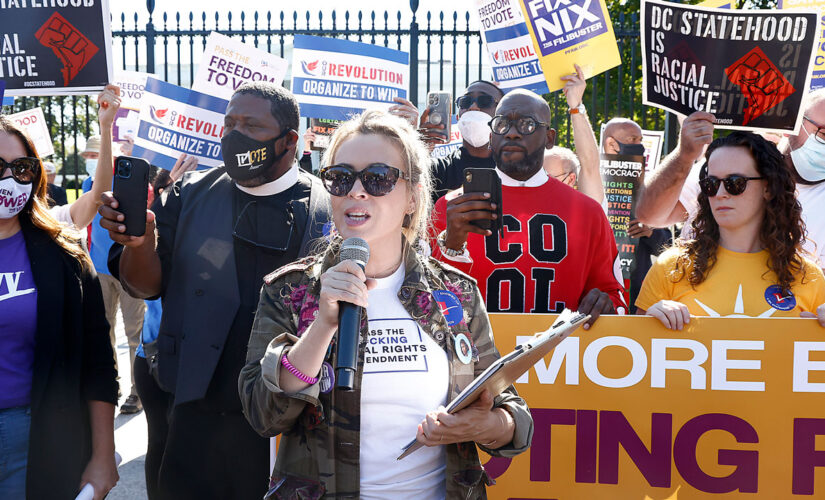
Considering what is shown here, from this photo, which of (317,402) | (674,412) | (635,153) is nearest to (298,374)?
(317,402)

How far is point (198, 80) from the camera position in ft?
17.3

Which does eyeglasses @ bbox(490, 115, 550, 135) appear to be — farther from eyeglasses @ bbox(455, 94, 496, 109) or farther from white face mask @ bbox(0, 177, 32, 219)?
white face mask @ bbox(0, 177, 32, 219)

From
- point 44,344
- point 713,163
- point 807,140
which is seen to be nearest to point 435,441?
point 44,344

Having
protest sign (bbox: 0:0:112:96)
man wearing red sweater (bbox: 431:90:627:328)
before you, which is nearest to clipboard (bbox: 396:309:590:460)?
man wearing red sweater (bbox: 431:90:627:328)

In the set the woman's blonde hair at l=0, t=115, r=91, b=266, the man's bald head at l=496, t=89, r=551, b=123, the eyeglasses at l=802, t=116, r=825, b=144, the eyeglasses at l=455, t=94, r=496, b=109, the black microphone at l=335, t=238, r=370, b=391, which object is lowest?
the black microphone at l=335, t=238, r=370, b=391

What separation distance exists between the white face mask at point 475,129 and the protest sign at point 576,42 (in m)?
0.51

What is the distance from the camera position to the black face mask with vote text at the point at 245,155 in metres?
3.11

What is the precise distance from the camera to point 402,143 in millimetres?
2107

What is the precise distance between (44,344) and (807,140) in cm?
354

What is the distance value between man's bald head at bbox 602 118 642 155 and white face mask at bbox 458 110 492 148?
176 centimetres

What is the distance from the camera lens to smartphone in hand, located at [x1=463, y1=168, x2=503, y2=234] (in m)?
2.89

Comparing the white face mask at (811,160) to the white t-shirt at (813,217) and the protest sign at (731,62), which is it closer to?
the white t-shirt at (813,217)

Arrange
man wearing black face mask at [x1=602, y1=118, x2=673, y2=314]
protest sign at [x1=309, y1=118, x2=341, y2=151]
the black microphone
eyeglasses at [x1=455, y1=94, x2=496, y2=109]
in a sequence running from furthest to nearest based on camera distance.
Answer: man wearing black face mask at [x1=602, y1=118, x2=673, y2=314], protest sign at [x1=309, y1=118, x2=341, y2=151], eyeglasses at [x1=455, y1=94, x2=496, y2=109], the black microphone

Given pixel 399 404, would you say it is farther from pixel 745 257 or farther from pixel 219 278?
pixel 745 257
